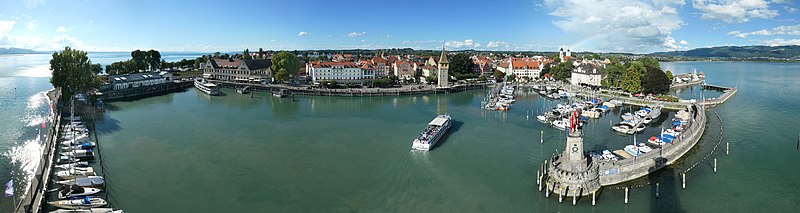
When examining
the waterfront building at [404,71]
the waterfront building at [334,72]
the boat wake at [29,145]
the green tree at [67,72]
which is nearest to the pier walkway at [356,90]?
the waterfront building at [334,72]

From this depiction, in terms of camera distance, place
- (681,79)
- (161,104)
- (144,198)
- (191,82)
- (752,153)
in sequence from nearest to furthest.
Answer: (144,198) < (752,153) < (161,104) < (191,82) < (681,79)

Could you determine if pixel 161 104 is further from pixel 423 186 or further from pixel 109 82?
pixel 423 186

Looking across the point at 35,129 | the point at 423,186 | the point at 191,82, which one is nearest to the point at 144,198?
the point at 423,186

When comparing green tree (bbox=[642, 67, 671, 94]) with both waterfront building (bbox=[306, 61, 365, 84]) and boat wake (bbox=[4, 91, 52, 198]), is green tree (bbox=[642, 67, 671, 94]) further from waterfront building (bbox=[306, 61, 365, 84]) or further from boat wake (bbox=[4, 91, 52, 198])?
boat wake (bbox=[4, 91, 52, 198])

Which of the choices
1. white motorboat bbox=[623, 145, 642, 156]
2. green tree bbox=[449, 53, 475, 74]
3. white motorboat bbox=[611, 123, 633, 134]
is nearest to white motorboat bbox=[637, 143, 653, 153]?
white motorboat bbox=[623, 145, 642, 156]

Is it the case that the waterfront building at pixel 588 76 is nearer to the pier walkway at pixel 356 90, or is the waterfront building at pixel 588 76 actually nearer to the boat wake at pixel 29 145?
the pier walkway at pixel 356 90
